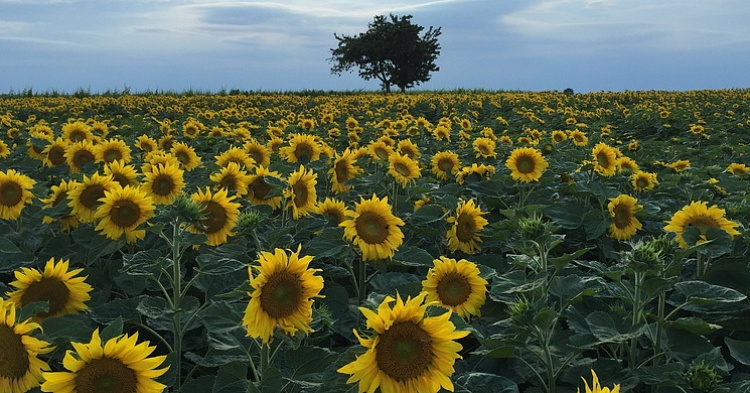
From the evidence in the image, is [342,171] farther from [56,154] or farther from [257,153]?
[56,154]

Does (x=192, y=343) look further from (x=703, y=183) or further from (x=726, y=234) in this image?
(x=703, y=183)

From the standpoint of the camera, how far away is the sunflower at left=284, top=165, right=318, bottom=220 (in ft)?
11.7

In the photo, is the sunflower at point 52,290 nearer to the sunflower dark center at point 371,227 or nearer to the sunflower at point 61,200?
the sunflower dark center at point 371,227

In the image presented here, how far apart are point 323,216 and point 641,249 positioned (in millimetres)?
1861

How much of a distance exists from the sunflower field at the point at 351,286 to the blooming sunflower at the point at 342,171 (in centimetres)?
1

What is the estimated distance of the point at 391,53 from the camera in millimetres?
58906

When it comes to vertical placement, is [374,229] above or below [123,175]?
below

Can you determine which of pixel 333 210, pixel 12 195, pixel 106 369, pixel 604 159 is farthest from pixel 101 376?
pixel 604 159

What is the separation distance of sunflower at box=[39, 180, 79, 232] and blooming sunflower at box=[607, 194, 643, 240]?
3.21 m

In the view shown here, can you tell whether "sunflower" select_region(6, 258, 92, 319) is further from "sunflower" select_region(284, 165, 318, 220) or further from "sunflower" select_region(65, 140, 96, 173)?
"sunflower" select_region(65, 140, 96, 173)

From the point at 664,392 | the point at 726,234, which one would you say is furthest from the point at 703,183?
the point at 664,392

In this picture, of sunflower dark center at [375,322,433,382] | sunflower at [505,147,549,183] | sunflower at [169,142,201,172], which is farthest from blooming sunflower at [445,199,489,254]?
sunflower at [169,142,201,172]

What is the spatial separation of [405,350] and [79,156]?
13.7ft

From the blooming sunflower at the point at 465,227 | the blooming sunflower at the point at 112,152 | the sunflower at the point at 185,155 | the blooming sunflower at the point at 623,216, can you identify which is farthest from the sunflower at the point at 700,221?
the blooming sunflower at the point at 112,152
